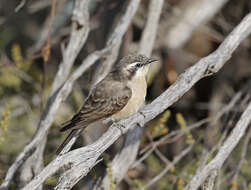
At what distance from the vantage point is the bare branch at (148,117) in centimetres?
334

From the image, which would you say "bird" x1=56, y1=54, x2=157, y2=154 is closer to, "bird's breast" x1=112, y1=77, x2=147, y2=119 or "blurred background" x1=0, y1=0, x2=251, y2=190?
"bird's breast" x1=112, y1=77, x2=147, y2=119

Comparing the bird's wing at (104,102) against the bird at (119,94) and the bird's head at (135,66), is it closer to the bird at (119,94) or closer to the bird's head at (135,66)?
the bird at (119,94)

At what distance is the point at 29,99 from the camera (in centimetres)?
742

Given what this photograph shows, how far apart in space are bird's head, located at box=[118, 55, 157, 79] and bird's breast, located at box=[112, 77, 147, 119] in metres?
0.09

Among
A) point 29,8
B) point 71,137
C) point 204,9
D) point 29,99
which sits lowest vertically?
point 71,137

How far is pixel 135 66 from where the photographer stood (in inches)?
205

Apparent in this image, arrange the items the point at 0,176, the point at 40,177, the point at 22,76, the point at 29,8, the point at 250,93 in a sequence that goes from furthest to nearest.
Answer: the point at 29,8, the point at 22,76, the point at 250,93, the point at 0,176, the point at 40,177

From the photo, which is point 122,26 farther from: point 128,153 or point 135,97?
point 128,153

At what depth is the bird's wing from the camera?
5062mm

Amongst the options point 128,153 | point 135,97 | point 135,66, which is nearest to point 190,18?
Answer: point 135,66

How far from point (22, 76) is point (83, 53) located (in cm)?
187

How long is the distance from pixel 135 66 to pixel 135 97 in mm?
406

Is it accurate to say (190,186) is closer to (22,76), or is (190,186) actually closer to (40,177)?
(40,177)

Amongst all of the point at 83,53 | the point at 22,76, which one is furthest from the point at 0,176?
the point at 83,53
